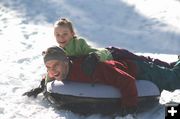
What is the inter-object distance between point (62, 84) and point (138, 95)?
78cm

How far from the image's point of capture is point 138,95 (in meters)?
4.66

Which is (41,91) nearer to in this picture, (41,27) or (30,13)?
(41,27)

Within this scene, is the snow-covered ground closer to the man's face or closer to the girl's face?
the man's face

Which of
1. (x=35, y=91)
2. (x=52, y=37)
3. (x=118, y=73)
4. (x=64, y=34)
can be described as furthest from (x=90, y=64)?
(x=52, y=37)

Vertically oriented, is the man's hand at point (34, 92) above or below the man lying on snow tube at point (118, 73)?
below

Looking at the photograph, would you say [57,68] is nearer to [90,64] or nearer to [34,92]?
[90,64]

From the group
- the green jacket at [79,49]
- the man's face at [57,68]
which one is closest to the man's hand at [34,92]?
the man's face at [57,68]

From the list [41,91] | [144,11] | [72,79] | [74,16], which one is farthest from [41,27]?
[72,79]

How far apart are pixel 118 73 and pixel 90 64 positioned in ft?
0.96

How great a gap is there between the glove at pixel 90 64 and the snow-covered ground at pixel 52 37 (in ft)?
1.51

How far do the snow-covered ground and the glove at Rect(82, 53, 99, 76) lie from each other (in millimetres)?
461

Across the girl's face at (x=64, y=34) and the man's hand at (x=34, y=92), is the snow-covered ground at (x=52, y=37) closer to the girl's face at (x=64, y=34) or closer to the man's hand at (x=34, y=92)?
the man's hand at (x=34, y=92)

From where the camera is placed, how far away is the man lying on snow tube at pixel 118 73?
4.57m

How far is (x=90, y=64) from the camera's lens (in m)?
4.67
